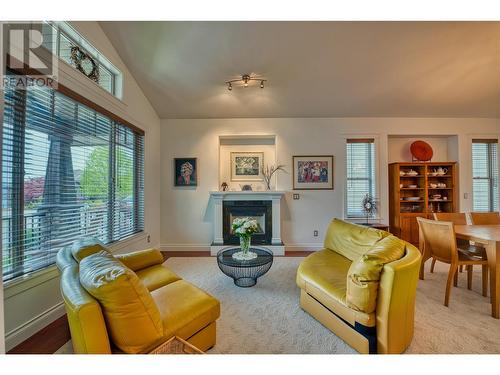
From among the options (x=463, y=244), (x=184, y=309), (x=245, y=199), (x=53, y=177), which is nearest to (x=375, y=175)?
(x=463, y=244)

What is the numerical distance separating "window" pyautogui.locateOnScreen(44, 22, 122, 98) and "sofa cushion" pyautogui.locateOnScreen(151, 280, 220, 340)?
260 centimetres

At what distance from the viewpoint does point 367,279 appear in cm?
150

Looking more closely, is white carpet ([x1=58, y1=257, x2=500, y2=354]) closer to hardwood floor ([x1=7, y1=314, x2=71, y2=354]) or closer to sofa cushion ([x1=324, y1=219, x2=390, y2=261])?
hardwood floor ([x1=7, y1=314, x2=71, y2=354])

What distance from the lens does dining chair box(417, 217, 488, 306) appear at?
7.44 feet

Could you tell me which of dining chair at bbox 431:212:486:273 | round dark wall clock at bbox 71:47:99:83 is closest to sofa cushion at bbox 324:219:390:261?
dining chair at bbox 431:212:486:273

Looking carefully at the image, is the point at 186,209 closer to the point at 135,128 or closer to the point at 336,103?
the point at 135,128

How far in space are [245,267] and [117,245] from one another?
1960 millimetres

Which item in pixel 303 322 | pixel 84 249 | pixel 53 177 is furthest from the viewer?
pixel 53 177

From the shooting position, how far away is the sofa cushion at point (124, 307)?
1130 millimetres

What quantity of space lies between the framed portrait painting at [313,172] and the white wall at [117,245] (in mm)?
2904

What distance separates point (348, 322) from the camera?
5.45 ft

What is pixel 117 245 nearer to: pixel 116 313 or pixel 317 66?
pixel 116 313
